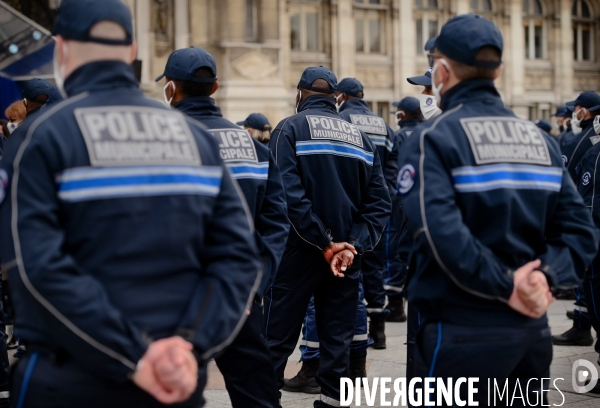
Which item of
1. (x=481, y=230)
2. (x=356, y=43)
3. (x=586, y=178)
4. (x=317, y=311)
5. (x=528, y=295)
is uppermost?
(x=356, y=43)

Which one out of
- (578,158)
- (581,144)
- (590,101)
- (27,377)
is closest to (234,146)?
(27,377)

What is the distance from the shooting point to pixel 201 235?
3078 millimetres

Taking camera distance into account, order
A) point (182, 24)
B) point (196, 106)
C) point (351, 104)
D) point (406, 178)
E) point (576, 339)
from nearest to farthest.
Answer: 1. point (406, 178)
2. point (196, 106)
3. point (576, 339)
4. point (351, 104)
5. point (182, 24)

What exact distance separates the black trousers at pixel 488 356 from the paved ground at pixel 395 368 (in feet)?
9.52

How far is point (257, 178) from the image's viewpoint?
4949mm

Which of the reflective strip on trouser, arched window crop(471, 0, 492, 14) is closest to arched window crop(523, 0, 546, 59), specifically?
arched window crop(471, 0, 492, 14)

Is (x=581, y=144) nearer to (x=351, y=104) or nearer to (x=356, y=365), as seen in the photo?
(x=351, y=104)

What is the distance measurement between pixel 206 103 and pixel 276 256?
89 cm

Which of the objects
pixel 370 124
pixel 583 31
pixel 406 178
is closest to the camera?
pixel 406 178

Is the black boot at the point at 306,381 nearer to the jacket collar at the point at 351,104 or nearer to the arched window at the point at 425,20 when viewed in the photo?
the jacket collar at the point at 351,104

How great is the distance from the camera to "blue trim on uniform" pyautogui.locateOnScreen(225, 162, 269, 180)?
492 cm

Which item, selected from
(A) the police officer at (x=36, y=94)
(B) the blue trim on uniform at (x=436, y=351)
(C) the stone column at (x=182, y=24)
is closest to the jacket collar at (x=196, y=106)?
(B) the blue trim on uniform at (x=436, y=351)

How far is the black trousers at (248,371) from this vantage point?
15.2 feet

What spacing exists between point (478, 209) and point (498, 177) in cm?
14
